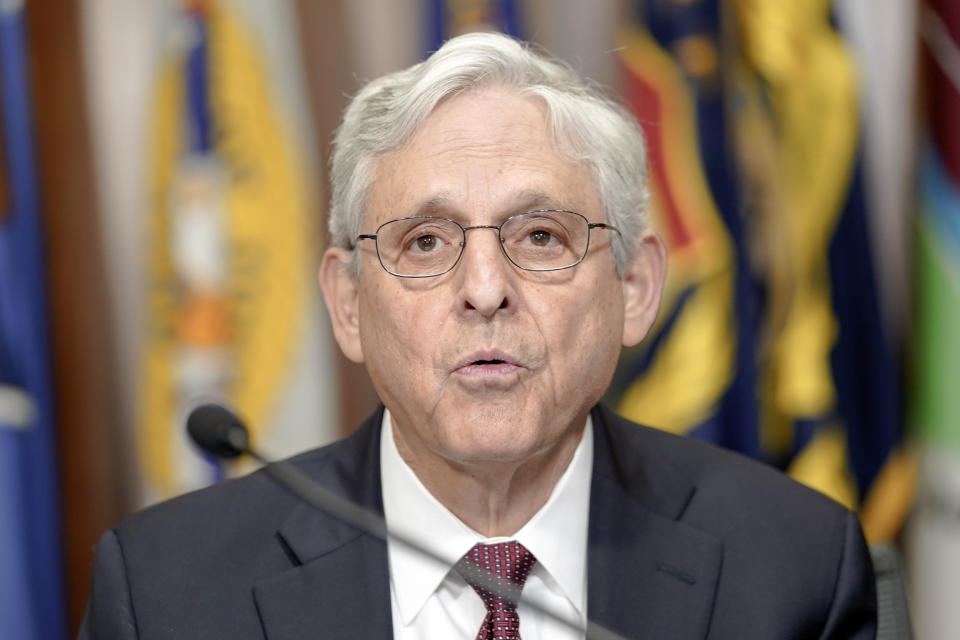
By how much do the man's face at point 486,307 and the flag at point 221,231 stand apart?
58.6 inches

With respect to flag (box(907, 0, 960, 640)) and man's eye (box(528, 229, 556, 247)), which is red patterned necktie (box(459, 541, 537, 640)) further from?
flag (box(907, 0, 960, 640))

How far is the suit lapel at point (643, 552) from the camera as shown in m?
1.58

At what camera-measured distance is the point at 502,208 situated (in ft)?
4.95

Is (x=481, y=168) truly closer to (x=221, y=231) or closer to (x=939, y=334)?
(x=221, y=231)

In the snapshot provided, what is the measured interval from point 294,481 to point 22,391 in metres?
1.75

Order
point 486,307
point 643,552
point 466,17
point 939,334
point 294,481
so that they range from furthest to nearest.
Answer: point 466,17 → point 939,334 → point 643,552 → point 486,307 → point 294,481

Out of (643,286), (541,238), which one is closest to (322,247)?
(643,286)

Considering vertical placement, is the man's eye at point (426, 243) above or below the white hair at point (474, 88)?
below

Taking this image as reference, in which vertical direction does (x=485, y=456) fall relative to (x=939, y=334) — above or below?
above

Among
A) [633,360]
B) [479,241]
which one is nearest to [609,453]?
[479,241]

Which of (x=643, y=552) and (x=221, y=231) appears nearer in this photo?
(x=643, y=552)

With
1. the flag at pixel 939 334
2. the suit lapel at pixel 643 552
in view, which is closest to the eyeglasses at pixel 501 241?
the suit lapel at pixel 643 552

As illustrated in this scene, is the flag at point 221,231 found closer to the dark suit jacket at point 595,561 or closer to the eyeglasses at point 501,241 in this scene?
the dark suit jacket at point 595,561

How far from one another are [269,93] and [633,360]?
1.27 m
